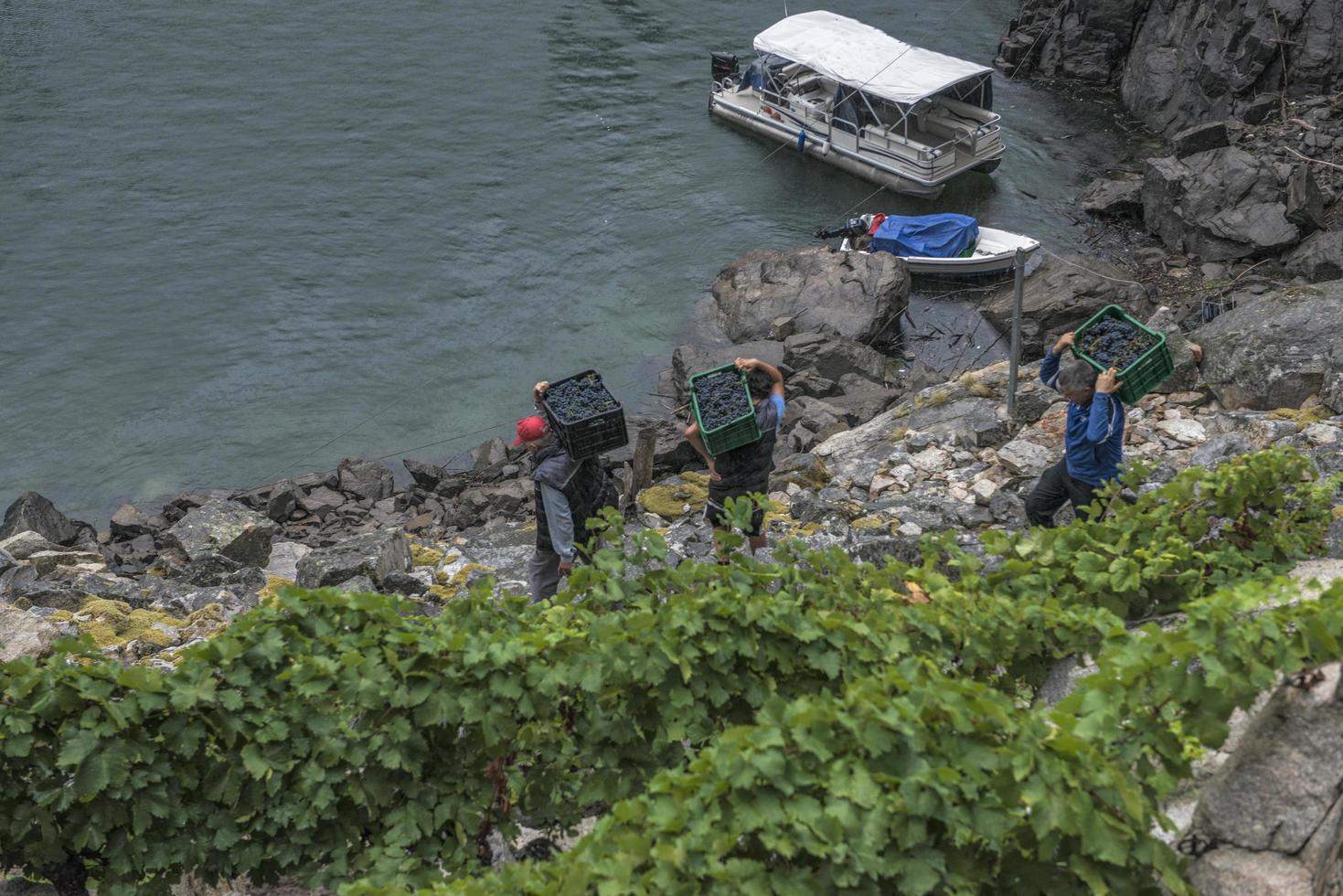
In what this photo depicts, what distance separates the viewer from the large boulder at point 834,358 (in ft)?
69.5

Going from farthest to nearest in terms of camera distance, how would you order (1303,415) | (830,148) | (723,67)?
(723,67)
(830,148)
(1303,415)

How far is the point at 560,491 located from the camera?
9.60m

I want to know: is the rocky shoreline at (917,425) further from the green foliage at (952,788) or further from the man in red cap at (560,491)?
the man in red cap at (560,491)

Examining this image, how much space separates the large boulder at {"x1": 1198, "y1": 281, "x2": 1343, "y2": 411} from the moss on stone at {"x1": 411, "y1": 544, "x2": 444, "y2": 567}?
9.18 meters

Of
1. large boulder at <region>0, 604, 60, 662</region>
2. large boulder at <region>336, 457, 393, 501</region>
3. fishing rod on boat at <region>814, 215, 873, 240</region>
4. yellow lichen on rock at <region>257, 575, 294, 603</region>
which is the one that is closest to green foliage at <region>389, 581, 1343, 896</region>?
large boulder at <region>0, 604, 60, 662</region>

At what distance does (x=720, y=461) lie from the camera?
412 inches

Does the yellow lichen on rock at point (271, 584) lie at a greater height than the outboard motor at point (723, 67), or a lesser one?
greater

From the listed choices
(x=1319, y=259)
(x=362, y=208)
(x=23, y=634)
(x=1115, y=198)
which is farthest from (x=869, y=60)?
(x=23, y=634)

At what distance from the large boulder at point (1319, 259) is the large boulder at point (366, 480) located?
16.3 meters

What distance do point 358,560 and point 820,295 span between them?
42.7 feet

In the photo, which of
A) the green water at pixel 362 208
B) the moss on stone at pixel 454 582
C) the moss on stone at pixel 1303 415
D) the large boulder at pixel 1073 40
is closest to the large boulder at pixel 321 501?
the green water at pixel 362 208

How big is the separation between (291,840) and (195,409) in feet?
58.8

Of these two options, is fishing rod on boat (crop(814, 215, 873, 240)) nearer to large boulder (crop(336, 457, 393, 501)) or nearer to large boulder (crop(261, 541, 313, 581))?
large boulder (crop(336, 457, 393, 501))

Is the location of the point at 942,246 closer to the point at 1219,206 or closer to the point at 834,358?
the point at 834,358
